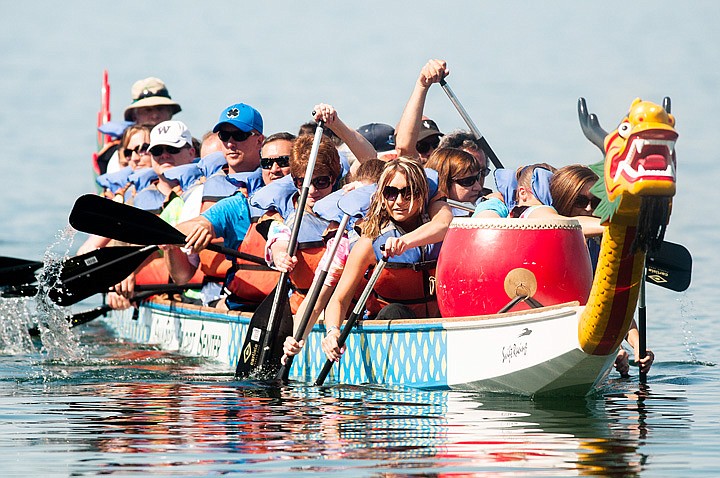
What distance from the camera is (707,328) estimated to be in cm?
1214

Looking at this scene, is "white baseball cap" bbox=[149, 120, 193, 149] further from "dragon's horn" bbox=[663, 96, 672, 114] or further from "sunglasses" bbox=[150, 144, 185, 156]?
"dragon's horn" bbox=[663, 96, 672, 114]

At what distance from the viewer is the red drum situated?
281 inches

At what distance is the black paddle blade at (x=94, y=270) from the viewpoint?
10.7 meters

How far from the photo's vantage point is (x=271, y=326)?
8688mm

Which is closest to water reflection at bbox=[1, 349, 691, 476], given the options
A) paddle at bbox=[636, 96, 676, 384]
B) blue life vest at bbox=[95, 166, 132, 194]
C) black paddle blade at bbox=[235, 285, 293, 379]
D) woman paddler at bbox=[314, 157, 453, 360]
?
black paddle blade at bbox=[235, 285, 293, 379]

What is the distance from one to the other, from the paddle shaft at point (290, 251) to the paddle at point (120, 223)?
44.1 inches

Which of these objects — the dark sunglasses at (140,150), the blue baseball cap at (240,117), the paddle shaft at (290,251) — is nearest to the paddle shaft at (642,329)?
the paddle shaft at (290,251)

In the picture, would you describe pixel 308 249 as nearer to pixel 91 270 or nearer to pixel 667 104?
pixel 91 270

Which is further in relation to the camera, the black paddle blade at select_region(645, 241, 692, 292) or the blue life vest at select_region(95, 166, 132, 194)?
the blue life vest at select_region(95, 166, 132, 194)

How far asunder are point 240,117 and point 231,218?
96cm

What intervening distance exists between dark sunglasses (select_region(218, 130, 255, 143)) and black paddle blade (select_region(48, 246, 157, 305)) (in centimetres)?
100

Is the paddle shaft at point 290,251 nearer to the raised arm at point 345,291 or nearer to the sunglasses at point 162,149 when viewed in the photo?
the raised arm at point 345,291

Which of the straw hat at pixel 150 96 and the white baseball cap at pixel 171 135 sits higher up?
the straw hat at pixel 150 96

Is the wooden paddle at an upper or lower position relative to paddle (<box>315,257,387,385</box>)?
upper
